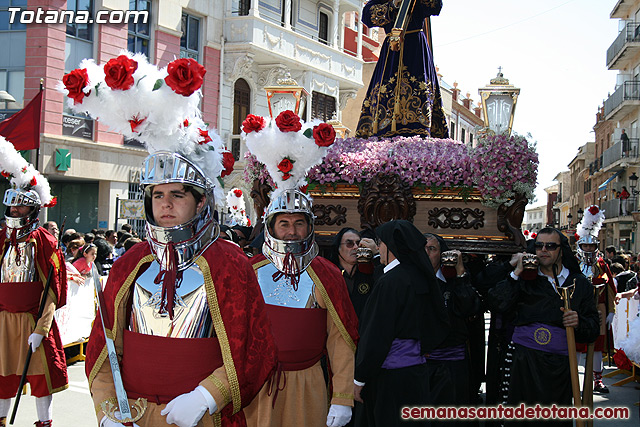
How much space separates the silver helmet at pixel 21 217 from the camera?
6105mm

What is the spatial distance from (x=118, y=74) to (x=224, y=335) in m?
1.21

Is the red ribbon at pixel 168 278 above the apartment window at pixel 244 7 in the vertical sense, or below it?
below

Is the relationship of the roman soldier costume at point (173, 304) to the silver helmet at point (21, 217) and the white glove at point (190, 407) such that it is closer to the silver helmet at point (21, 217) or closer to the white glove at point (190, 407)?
the white glove at point (190, 407)

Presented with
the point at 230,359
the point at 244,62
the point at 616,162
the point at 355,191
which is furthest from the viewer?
the point at 616,162

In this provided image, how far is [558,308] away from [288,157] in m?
2.40

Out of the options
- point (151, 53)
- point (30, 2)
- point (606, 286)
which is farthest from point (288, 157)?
point (151, 53)

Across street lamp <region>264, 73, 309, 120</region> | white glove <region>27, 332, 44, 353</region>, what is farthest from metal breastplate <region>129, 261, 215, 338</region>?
street lamp <region>264, 73, 309, 120</region>

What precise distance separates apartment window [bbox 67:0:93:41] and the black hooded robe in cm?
1558

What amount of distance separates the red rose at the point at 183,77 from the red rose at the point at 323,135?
194 centimetres

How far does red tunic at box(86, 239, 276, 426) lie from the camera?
2.95 m

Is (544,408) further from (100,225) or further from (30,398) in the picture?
(100,225)

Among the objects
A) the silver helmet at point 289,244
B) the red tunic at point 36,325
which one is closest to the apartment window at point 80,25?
the red tunic at point 36,325

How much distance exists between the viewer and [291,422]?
4.20 meters

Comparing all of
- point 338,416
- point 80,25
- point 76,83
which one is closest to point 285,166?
point 338,416
